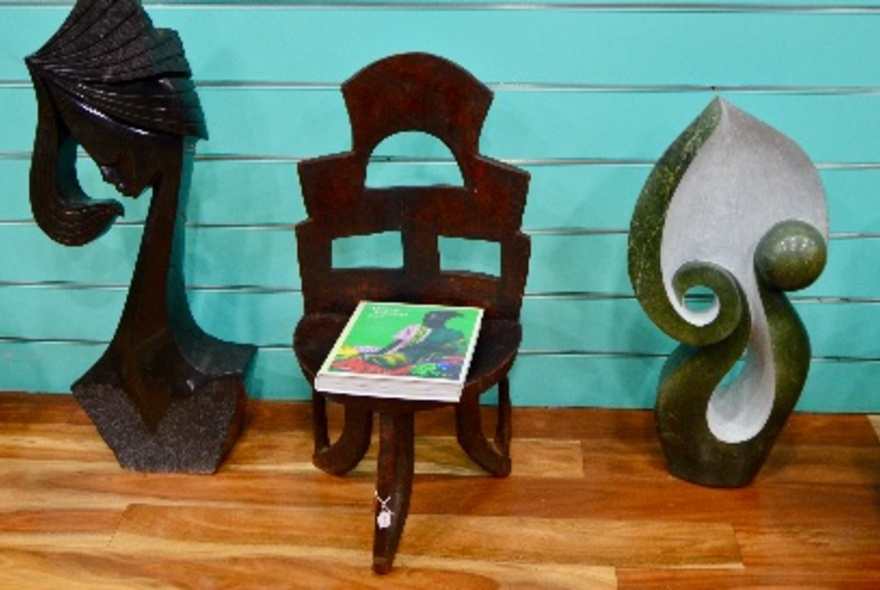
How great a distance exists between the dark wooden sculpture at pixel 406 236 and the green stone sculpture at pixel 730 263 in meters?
0.23

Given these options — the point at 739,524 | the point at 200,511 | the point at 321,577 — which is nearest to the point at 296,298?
the point at 200,511

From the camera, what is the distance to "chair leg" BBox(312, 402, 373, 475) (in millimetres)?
1955

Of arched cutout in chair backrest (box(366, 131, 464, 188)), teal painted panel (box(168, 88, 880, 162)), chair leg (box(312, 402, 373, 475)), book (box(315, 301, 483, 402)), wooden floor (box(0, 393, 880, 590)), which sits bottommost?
wooden floor (box(0, 393, 880, 590))

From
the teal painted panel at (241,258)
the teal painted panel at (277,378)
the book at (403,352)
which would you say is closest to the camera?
the book at (403,352)

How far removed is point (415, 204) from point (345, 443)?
1.48 feet

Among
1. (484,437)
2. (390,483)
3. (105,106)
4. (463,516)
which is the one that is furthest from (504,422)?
(105,106)

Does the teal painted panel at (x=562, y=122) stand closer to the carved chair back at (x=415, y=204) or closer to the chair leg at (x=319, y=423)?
the carved chair back at (x=415, y=204)

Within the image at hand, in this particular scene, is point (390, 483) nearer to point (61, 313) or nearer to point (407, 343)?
Answer: point (407, 343)

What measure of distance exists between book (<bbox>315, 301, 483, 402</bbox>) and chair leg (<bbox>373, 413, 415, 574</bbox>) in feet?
0.32

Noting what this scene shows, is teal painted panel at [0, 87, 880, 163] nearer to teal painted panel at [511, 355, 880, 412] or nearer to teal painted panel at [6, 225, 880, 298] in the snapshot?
teal painted panel at [6, 225, 880, 298]

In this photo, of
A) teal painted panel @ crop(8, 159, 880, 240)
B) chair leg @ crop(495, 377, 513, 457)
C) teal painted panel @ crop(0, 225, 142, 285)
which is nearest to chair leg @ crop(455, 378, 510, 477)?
chair leg @ crop(495, 377, 513, 457)

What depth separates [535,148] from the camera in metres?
2.01

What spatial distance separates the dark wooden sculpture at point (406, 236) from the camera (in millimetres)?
1766

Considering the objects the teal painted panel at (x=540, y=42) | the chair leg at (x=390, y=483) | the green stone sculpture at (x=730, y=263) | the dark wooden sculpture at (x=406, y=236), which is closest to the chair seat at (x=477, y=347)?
the dark wooden sculpture at (x=406, y=236)
